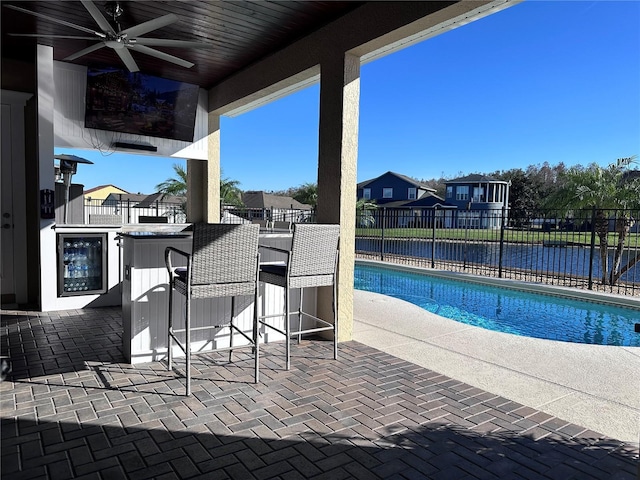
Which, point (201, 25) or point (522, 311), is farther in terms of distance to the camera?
point (522, 311)

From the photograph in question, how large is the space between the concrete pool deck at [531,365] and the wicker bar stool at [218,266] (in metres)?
1.66

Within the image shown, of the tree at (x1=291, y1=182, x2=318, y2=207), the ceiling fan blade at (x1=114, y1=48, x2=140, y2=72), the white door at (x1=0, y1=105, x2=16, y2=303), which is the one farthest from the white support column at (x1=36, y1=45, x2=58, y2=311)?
the tree at (x1=291, y1=182, x2=318, y2=207)

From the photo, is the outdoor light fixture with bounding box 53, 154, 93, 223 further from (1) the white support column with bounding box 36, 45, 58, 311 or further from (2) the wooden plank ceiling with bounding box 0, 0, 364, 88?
(2) the wooden plank ceiling with bounding box 0, 0, 364, 88

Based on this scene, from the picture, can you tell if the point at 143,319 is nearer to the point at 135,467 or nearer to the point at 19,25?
the point at 135,467

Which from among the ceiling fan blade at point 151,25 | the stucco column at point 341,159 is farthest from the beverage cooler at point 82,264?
the stucco column at point 341,159

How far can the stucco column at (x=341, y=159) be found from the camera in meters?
4.12

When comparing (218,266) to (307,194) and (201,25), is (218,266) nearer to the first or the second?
(201,25)

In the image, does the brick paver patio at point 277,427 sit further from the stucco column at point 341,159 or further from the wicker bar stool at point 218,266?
the stucco column at point 341,159

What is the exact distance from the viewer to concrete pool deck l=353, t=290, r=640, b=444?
109 inches

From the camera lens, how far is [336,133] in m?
4.18

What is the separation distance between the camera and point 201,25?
4.41 meters

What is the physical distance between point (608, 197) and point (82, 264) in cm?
1092

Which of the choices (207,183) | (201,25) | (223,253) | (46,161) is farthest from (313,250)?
(207,183)

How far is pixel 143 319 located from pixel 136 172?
25391 millimetres
